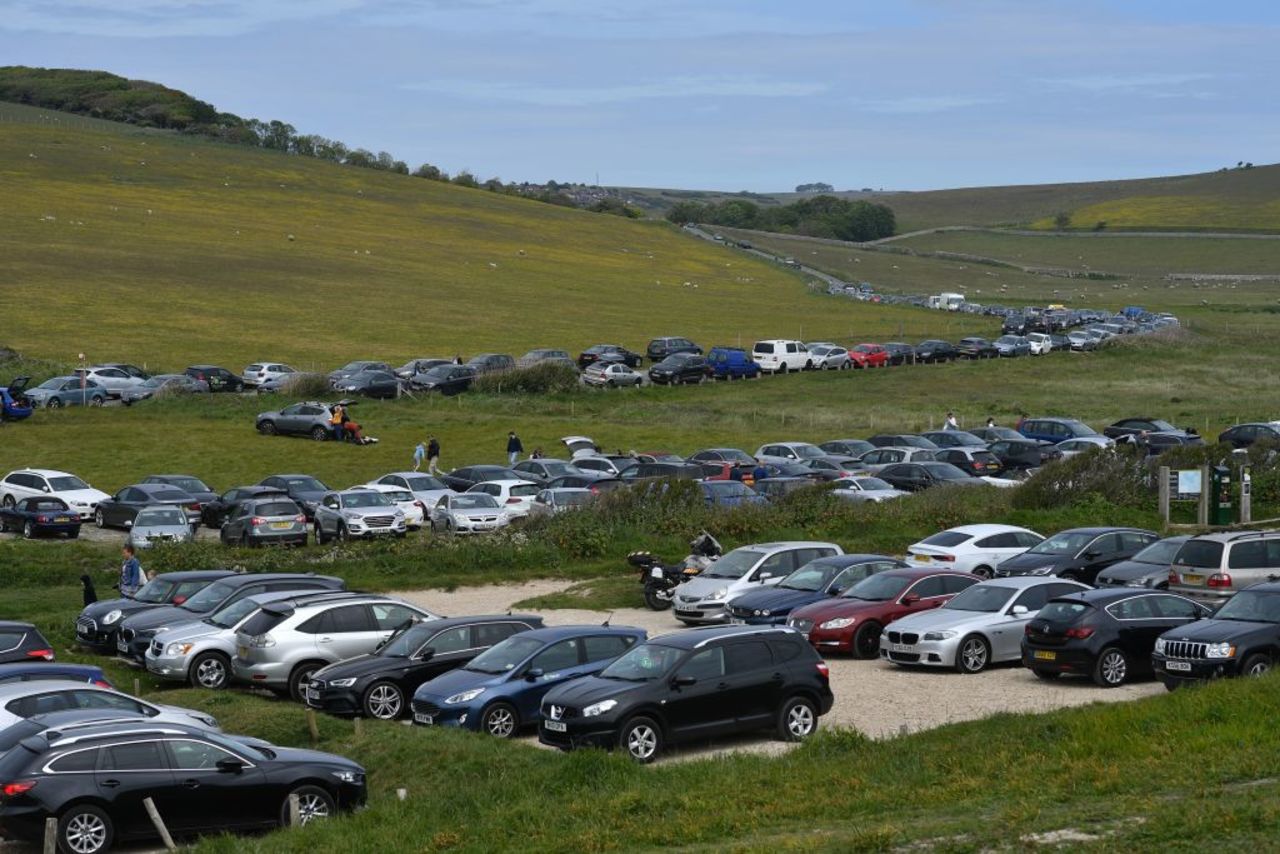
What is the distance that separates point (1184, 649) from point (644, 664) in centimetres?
674

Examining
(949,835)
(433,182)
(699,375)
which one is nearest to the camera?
(949,835)

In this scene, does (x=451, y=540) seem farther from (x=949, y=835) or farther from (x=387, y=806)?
(x=949, y=835)

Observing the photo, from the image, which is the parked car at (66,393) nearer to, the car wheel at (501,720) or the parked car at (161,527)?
the parked car at (161,527)

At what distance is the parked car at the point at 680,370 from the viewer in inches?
2749

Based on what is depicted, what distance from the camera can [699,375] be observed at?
71000 mm

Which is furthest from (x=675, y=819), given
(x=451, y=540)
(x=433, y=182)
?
(x=433, y=182)

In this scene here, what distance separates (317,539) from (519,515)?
4884 mm

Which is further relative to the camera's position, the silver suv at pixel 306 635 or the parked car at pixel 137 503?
the parked car at pixel 137 503

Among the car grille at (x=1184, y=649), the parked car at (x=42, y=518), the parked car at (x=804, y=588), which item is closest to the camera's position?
the car grille at (x=1184, y=649)

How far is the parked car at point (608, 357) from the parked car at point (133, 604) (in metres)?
43.9

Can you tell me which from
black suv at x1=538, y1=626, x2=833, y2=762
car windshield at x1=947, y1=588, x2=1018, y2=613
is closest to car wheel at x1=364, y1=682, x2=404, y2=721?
black suv at x1=538, y1=626, x2=833, y2=762

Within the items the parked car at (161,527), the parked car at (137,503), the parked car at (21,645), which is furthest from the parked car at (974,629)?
the parked car at (137,503)

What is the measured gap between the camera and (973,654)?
77.2 feet

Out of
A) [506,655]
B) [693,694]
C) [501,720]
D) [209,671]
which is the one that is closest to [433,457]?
[209,671]
